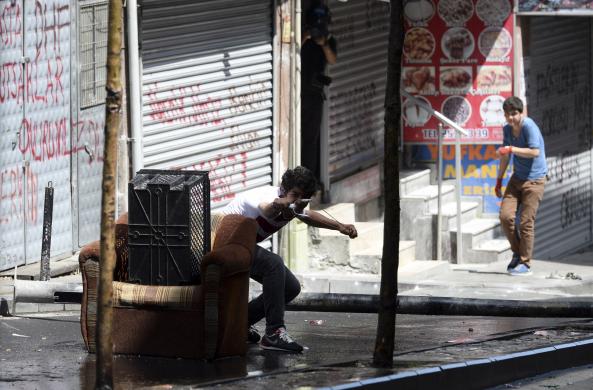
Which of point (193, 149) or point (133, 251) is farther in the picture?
point (193, 149)

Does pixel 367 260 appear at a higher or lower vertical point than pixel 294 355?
lower

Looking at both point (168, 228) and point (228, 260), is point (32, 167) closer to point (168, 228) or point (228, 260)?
point (168, 228)

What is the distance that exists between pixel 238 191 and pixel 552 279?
3327 millimetres

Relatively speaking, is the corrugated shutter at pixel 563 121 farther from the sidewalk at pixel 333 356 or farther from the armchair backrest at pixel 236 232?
the armchair backrest at pixel 236 232

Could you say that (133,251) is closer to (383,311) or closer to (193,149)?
(383,311)

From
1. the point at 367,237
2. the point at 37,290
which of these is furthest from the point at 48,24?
the point at 367,237

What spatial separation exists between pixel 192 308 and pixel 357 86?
9225 mm

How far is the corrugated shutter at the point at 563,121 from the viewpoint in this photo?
60.9 ft

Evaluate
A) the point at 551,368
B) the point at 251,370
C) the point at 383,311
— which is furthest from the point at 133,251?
the point at 551,368

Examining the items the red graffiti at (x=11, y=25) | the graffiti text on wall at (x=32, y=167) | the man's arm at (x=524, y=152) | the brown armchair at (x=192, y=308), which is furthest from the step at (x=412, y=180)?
the brown armchair at (x=192, y=308)

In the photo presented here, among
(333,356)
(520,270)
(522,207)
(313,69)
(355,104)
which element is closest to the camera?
(333,356)

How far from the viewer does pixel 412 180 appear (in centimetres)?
1745

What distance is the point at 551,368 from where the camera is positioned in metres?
9.02

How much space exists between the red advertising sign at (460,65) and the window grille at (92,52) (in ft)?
16.1
